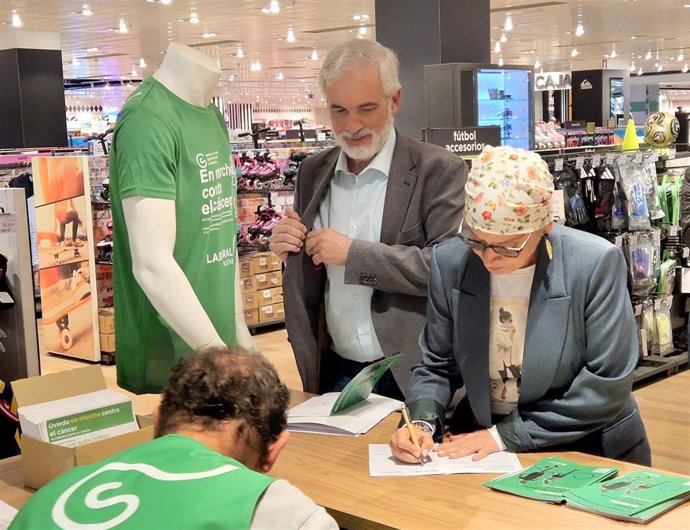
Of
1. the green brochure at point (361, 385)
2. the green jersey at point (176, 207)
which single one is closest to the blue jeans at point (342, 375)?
the green brochure at point (361, 385)

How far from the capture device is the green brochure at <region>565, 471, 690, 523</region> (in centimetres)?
184

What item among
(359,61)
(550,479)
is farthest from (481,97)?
(550,479)

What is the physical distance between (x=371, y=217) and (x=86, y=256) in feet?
16.8

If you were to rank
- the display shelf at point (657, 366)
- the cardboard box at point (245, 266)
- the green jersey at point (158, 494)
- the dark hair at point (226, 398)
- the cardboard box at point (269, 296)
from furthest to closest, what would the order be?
the cardboard box at point (269, 296) → the cardboard box at point (245, 266) → the display shelf at point (657, 366) → the dark hair at point (226, 398) → the green jersey at point (158, 494)

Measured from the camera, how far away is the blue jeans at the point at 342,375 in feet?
9.31

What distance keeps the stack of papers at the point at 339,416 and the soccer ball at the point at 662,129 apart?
506 cm

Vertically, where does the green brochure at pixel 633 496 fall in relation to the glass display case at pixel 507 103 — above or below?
below

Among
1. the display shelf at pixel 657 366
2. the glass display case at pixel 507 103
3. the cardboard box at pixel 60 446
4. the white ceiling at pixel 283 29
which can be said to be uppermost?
the white ceiling at pixel 283 29

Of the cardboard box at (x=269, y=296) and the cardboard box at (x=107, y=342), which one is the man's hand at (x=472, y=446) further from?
the cardboard box at (x=269, y=296)

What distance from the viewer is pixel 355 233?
2857mm

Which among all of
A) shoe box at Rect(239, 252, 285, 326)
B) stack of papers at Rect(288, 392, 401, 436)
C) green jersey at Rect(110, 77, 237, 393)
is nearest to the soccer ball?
shoe box at Rect(239, 252, 285, 326)

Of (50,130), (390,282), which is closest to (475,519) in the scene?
(390,282)

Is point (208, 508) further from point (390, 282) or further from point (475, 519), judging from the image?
point (390, 282)

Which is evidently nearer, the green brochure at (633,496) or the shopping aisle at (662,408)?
the green brochure at (633,496)
